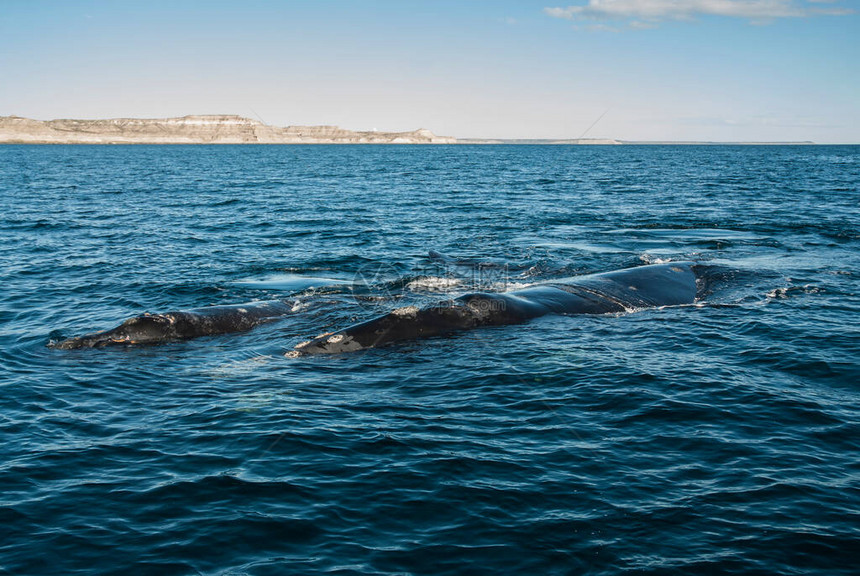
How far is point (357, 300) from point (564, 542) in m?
11.7

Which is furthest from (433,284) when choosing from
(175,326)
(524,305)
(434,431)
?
(434,431)

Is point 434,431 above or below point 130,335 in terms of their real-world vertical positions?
below

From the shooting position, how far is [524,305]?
16.5 meters

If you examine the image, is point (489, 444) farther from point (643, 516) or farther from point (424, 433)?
point (643, 516)

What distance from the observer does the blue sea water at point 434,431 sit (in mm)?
7414

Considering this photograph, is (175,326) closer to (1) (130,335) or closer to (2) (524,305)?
(1) (130,335)

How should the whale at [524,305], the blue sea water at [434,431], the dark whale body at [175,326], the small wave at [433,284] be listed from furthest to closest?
1. the small wave at [433,284]
2. the dark whale body at [175,326]
3. the whale at [524,305]
4. the blue sea water at [434,431]

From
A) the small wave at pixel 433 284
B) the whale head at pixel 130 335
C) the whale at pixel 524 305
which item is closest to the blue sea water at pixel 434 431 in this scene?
the small wave at pixel 433 284

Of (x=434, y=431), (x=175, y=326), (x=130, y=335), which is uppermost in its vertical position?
(x=175, y=326)

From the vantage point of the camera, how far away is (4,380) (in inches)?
495

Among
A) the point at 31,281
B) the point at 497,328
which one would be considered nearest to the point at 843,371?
the point at 497,328

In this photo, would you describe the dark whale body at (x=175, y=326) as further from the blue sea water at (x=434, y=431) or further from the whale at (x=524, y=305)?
the whale at (x=524, y=305)

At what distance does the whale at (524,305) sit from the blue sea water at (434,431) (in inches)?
19.9

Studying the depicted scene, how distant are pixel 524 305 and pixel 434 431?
6.84 meters
